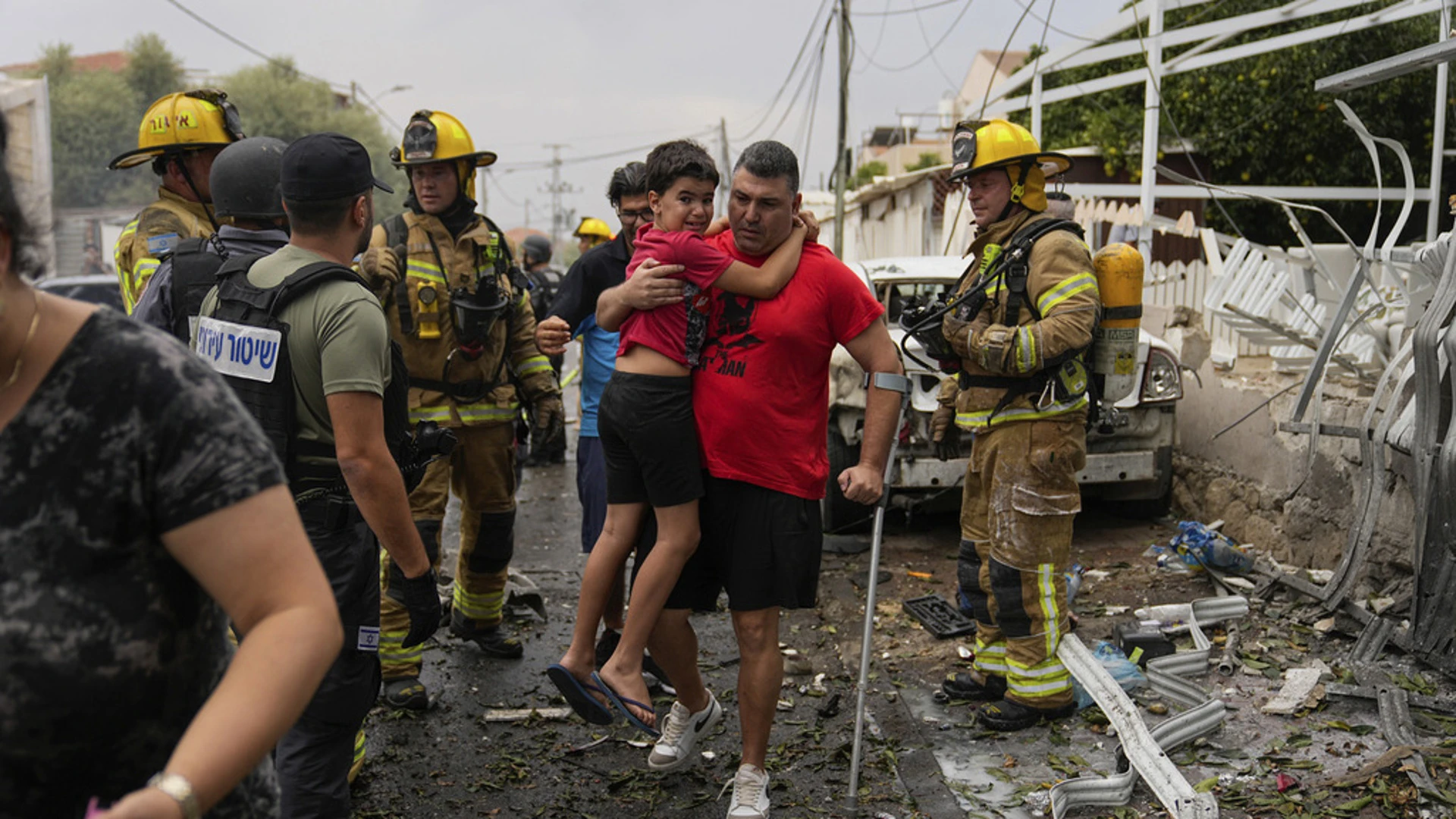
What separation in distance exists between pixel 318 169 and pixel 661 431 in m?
1.36

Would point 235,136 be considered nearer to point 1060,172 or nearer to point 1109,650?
point 1060,172

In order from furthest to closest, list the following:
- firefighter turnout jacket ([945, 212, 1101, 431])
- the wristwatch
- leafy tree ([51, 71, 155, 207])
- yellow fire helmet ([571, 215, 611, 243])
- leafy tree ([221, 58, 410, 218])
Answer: leafy tree ([221, 58, 410, 218]) → leafy tree ([51, 71, 155, 207]) → yellow fire helmet ([571, 215, 611, 243]) → firefighter turnout jacket ([945, 212, 1101, 431]) → the wristwatch

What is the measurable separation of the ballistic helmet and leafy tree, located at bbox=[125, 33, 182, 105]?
48840 millimetres

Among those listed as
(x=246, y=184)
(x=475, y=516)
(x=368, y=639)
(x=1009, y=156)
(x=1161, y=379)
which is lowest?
(x=475, y=516)

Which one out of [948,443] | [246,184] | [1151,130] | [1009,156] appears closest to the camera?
[246,184]

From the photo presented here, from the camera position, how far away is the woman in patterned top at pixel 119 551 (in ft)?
4.83

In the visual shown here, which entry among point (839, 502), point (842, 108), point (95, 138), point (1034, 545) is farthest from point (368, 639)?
point (95, 138)

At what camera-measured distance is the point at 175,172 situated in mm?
4480

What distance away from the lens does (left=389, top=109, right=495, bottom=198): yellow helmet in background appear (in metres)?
4.97

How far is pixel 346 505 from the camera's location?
120 inches

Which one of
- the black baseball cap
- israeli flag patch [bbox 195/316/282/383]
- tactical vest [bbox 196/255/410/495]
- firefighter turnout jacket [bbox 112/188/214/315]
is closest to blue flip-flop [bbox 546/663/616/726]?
tactical vest [bbox 196/255/410/495]

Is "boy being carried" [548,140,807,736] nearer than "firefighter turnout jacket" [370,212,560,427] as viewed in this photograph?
Yes

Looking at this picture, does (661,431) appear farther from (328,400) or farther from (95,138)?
(95,138)

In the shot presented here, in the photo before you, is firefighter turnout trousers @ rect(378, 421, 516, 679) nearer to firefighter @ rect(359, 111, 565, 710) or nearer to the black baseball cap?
firefighter @ rect(359, 111, 565, 710)
